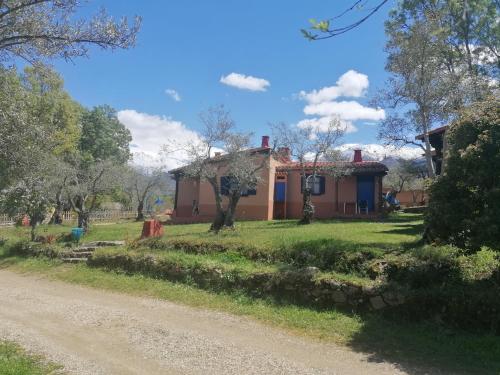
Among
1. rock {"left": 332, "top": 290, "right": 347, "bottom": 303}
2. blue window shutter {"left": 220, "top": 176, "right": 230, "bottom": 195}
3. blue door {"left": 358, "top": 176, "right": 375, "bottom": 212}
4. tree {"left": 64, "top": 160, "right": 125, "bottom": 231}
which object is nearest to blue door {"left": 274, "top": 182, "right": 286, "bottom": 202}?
blue window shutter {"left": 220, "top": 176, "right": 230, "bottom": 195}

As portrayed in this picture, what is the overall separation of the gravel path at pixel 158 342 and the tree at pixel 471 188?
2792 millimetres

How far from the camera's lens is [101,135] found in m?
47.4

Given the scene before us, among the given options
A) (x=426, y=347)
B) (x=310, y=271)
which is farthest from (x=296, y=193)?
(x=426, y=347)

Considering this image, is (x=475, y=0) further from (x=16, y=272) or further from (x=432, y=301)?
(x=16, y=272)

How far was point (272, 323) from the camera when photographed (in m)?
8.43

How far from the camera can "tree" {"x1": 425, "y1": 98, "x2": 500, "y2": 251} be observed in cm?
724

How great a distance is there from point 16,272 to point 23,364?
10956 mm

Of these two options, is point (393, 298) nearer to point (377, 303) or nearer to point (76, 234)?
point (377, 303)

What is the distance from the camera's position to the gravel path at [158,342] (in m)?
6.15

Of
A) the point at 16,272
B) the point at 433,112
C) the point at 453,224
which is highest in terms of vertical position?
the point at 433,112

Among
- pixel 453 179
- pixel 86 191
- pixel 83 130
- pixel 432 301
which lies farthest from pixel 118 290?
pixel 83 130

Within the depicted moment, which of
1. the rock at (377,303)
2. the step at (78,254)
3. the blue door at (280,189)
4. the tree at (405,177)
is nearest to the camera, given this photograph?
the rock at (377,303)

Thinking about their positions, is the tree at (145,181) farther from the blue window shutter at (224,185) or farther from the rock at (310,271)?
the rock at (310,271)

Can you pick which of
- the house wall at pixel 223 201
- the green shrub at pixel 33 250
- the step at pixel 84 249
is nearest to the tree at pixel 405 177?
the house wall at pixel 223 201
